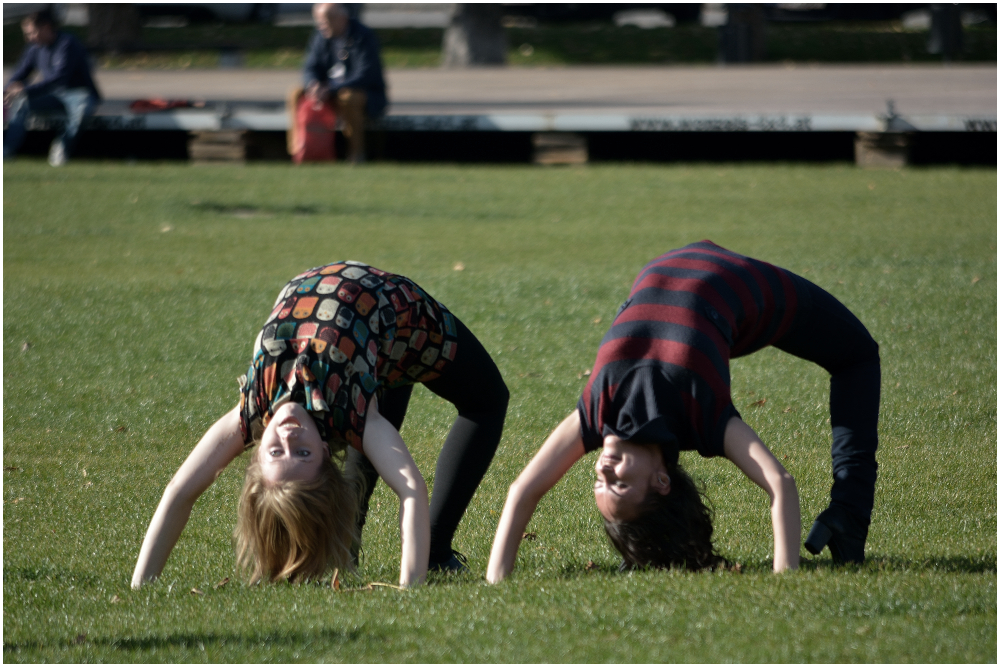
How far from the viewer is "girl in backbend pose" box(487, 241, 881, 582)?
355 cm

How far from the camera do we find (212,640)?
11.1 feet

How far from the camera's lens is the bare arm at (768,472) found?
3.50m

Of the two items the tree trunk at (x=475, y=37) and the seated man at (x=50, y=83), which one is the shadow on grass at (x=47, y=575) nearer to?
the seated man at (x=50, y=83)

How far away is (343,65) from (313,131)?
1002 millimetres

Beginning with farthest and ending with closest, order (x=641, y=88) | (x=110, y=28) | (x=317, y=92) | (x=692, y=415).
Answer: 1. (x=110, y=28)
2. (x=641, y=88)
3. (x=317, y=92)
4. (x=692, y=415)

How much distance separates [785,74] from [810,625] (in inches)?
760

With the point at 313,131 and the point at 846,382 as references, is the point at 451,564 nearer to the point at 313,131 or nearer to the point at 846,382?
the point at 846,382

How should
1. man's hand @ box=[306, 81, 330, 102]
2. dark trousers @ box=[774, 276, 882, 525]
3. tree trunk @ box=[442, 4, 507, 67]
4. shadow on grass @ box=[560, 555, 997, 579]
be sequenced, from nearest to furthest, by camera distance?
1. shadow on grass @ box=[560, 555, 997, 579]
2. dark trousers @ box=[774, 276, 882, 525]
3. man's hand @ box=[306, 81, 330, 102]
4. tree trunk @ box=[442, 4, 507, 67]

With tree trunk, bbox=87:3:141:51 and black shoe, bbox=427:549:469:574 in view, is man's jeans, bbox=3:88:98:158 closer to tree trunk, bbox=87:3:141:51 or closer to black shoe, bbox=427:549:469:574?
black shoe, bbox=427:549:469:574

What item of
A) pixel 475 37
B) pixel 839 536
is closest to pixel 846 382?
pixel 839 536

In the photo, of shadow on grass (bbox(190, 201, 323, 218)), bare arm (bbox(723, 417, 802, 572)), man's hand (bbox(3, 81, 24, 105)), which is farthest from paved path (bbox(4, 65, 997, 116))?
bare arm (bbox(723, 417, 802, 572))

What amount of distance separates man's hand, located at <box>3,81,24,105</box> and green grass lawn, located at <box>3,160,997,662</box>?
1123 mm

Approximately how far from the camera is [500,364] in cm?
697

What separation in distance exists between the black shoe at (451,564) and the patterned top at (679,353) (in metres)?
0.83
